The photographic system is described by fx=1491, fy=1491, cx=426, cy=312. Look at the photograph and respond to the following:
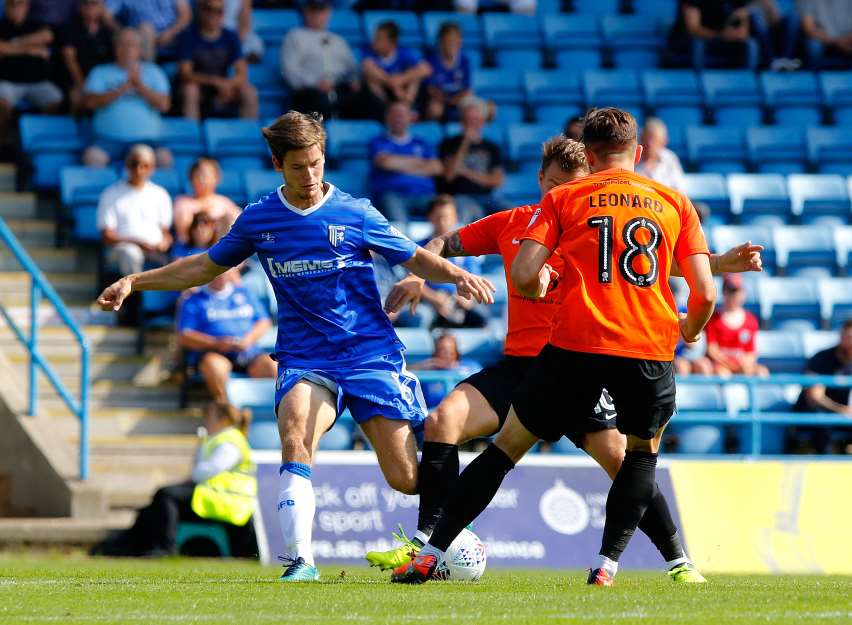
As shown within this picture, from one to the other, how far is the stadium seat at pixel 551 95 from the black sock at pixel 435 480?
9.42 m

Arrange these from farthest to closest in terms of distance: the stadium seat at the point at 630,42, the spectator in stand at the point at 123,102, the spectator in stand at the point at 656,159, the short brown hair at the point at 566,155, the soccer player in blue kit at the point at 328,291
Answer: the stadium seat at the point at 630,42
the spectator in stand at the point at 656,159
the spectator in stand at the point at 123,102
the short brown hair at the point at 566,155
the soccer player in blue kit at the point at 328,291

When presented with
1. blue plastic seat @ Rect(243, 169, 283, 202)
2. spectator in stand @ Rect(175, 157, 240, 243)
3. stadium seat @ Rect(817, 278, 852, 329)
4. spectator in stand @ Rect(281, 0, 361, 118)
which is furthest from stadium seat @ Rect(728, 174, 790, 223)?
spectator in stand @ Rect(175, 157, 240, 243)

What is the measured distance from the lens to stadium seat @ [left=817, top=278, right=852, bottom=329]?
46.2ft

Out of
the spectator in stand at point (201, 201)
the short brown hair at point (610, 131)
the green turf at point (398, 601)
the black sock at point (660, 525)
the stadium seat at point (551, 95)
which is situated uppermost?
the stadium seat at point (551, 95)

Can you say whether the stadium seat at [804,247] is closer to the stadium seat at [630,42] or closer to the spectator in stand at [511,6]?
the stadium seat at [630,42]

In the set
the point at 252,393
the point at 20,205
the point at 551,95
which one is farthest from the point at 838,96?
the point at 20,205

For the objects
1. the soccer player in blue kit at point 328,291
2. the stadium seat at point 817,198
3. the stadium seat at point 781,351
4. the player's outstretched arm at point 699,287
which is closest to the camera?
the player's outstretched arm at point 699,287

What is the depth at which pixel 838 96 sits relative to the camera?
16.9 metres

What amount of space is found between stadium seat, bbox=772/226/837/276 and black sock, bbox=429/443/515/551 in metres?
8.81

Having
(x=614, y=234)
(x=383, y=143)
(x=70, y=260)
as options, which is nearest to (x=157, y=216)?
(x=70, y=260)

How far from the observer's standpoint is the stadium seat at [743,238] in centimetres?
1416

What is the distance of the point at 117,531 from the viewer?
10.7m

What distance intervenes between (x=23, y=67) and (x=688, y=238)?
9.86 meters

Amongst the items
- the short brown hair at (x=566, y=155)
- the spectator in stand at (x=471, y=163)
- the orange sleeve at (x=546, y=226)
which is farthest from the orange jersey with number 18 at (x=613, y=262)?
the spectator in stand at (x=471, y=163)
